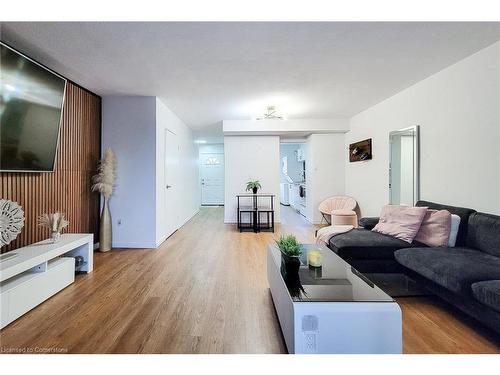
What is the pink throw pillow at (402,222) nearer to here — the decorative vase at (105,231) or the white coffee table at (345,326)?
the white coffee table at (345,326)

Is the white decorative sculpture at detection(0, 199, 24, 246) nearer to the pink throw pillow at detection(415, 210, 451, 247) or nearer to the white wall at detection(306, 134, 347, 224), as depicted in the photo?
the pink throw pillow at detection(415, 210, 451, 247)

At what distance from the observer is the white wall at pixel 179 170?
4141 mm

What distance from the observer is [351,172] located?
5.70 meters

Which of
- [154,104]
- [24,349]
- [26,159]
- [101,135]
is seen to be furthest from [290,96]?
[24,349]

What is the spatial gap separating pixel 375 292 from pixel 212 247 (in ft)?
9.65

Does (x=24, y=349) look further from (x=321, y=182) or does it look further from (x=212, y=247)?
(x=321, y=182)

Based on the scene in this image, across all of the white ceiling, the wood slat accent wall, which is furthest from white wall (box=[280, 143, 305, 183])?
the wood slat accent wall

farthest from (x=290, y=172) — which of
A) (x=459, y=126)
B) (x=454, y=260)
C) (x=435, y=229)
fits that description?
(x=454, y=260)

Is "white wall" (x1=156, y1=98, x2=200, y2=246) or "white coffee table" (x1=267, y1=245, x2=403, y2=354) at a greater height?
"white wall" (x1=156, y1=98, x2=200, y2=246)

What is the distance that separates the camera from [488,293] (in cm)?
160

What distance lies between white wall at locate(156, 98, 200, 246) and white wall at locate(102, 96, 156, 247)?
0.11 meters

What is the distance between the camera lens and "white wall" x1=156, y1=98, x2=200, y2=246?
4141 mm

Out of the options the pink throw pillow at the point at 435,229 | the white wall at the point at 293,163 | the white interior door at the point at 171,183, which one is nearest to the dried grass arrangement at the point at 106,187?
the white interior door at the point at 171,183

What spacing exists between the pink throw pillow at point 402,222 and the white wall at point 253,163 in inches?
131
